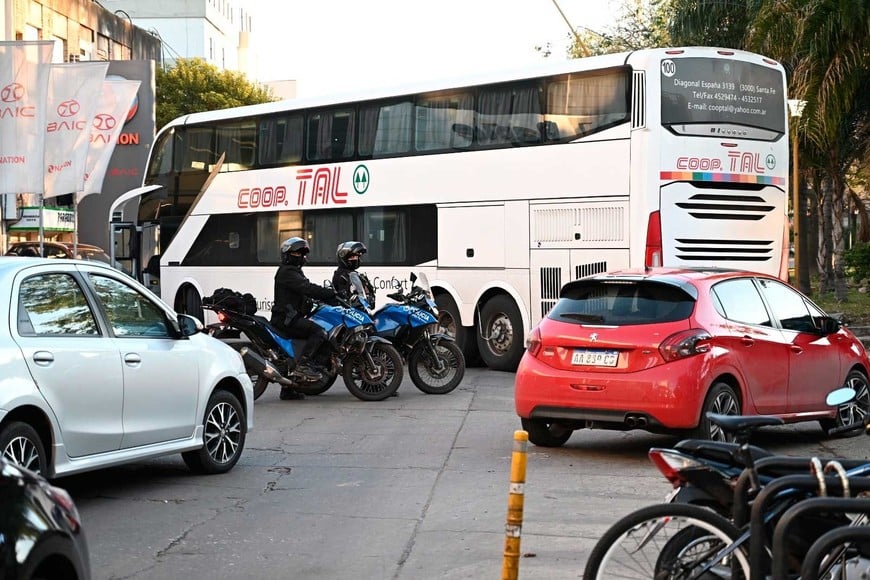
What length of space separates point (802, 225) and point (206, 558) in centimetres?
2910

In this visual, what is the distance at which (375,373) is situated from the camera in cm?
1598

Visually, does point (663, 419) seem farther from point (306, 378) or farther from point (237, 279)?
point (237, 279)

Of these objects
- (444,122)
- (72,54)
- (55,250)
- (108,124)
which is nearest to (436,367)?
(444,122)

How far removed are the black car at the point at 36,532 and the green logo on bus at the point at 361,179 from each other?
58.8 feet

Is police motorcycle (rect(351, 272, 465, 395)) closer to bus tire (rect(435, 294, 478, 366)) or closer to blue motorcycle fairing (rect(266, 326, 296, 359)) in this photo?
blue motorcycle fairing (rect(266, 326, 296, 359))

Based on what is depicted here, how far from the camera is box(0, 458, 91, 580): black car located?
408 cm

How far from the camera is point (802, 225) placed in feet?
113

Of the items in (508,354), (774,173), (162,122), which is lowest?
(508,354)

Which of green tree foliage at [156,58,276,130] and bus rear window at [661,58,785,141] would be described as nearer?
bus rear window at [661,58,785,141]

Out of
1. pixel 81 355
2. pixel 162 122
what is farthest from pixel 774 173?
pixel 162 122

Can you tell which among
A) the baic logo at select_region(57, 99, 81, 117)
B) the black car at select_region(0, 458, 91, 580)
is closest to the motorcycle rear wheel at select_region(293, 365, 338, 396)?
the baic logo at select_region(57, 99, 81, 117)

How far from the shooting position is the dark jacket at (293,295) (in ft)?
51.7

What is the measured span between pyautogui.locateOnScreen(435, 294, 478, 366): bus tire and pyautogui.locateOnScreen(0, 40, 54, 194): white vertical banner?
21.2ft

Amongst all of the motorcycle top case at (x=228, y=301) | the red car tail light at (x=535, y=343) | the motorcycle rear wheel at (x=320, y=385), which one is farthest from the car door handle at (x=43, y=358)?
the motorcycle rear wheel at (x=320, y=385)
